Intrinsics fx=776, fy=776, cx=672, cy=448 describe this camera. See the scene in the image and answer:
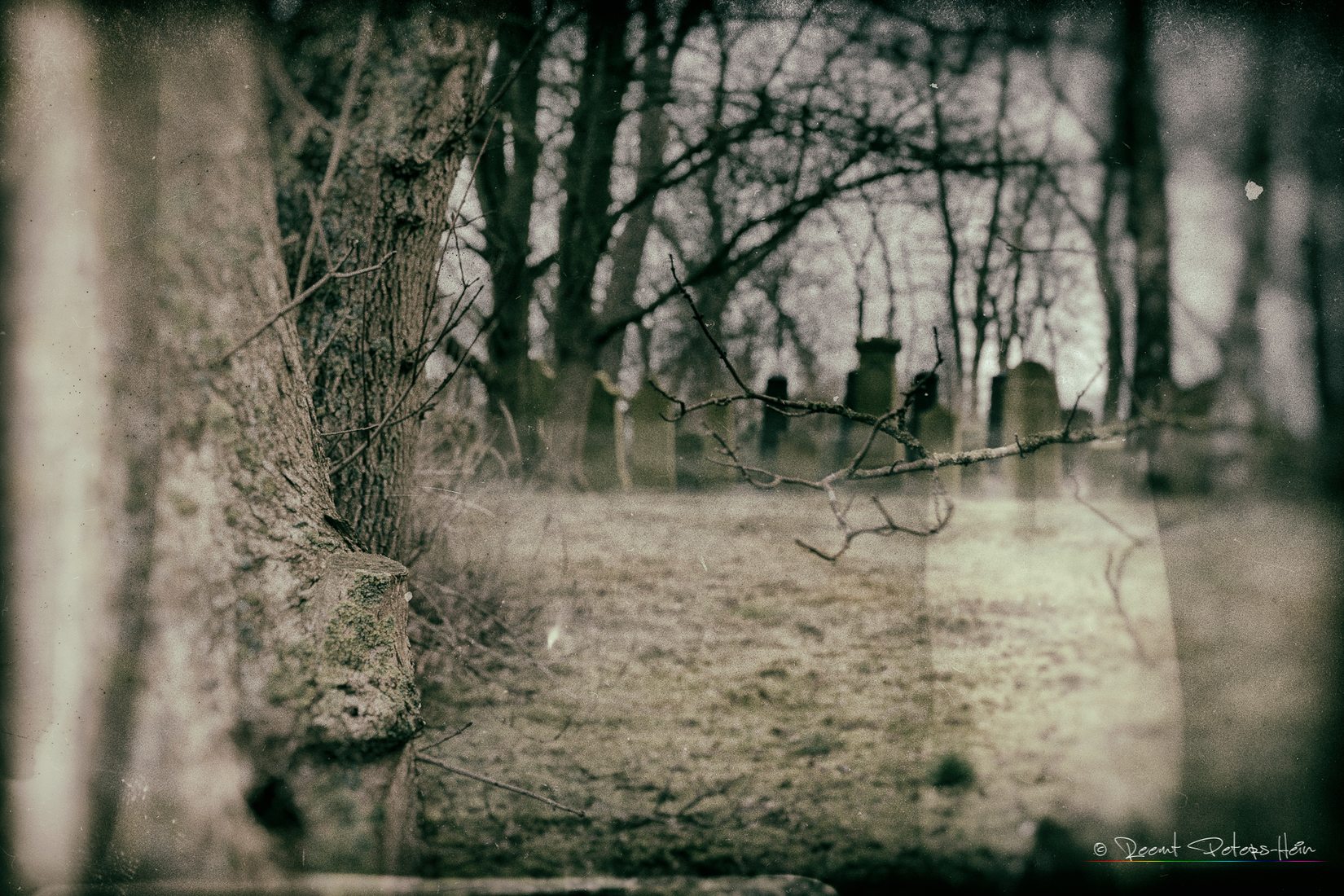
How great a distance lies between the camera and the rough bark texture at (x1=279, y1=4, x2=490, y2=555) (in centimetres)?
249

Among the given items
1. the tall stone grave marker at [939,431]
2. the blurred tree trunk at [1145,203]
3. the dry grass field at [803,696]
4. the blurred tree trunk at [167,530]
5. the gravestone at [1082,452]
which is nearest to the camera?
the blurred tree trunk at [167,530]

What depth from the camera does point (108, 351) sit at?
5.60 ft

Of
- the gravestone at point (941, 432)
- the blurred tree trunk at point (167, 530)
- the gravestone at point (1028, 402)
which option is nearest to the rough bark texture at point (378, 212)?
the blurred tree trunk at point (167, 530)

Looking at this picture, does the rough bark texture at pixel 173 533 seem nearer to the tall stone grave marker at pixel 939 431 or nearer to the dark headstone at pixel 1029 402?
the dark headstone at pixel 1029 402

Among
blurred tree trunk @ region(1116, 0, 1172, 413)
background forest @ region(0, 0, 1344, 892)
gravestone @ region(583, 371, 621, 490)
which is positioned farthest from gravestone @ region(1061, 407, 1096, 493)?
gravestone @ region(583, 371, 621, 490)

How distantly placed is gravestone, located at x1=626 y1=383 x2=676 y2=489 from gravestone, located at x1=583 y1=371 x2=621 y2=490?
0.13 meters

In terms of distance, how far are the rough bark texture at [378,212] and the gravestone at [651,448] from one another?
9.04 ft

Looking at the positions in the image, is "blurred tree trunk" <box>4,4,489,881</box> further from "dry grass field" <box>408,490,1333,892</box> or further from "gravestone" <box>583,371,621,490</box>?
"gravestone" <box>583,371,621,490</box>

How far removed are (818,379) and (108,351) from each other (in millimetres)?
3852

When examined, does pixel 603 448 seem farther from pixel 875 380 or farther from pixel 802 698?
pixel 802 698

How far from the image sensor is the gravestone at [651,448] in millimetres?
5418

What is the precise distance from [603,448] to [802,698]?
A: 245cm

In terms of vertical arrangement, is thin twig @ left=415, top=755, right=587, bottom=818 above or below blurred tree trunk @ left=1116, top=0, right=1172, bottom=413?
below

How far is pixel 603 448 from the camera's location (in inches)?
215
